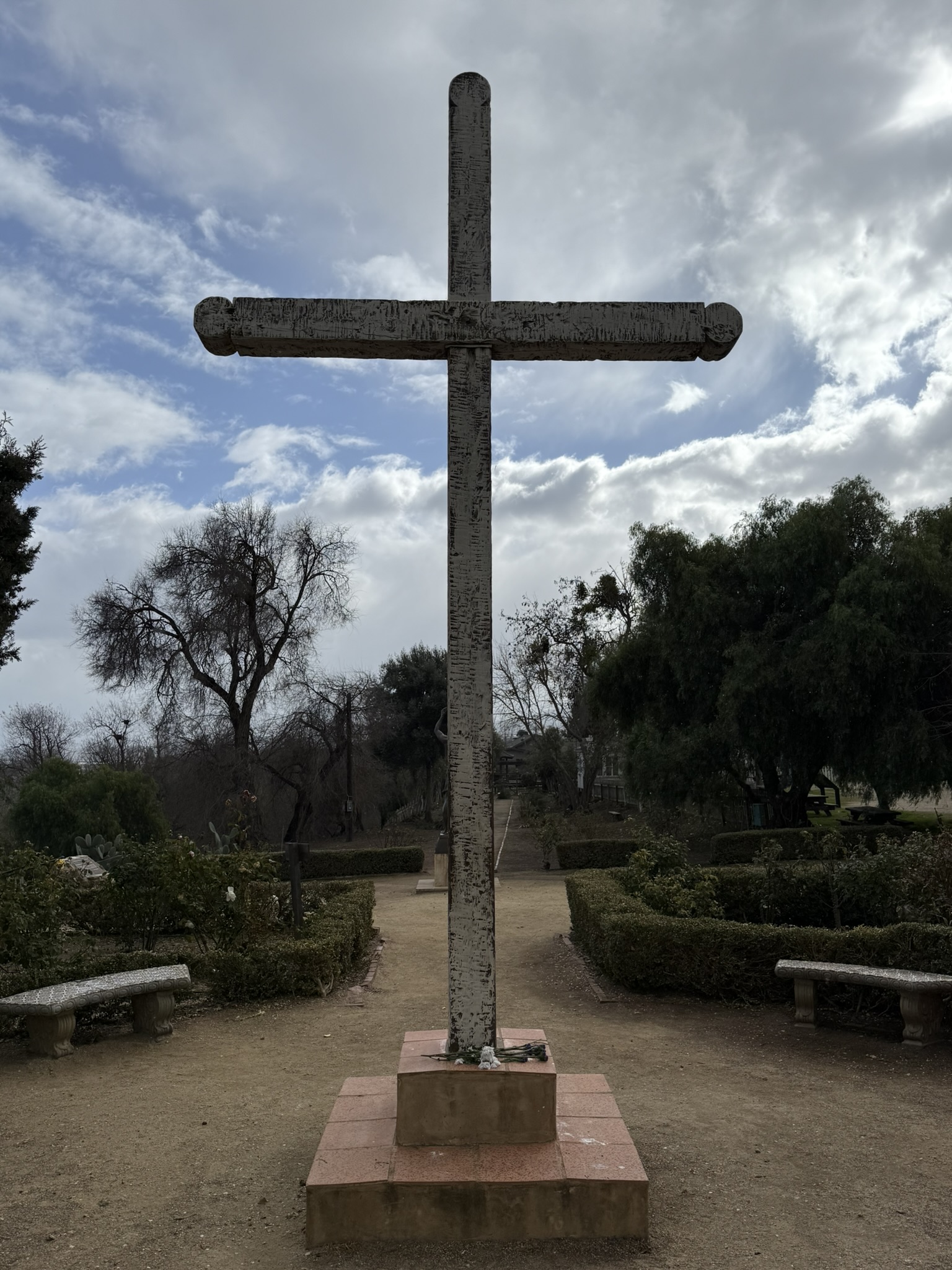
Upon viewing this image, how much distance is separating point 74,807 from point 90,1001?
1546 centimetres

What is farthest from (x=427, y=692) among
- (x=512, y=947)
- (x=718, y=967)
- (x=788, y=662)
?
(x=718, y=967)

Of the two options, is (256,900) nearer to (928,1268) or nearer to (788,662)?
(928,1268)

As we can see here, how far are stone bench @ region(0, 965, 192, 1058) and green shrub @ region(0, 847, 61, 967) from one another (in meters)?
0.41

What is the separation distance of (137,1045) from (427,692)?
3030 cm

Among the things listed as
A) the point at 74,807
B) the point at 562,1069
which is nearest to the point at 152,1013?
the point at 562,1069

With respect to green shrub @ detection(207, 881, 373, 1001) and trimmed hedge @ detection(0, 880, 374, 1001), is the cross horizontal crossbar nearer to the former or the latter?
trimmed hedge @ detection(0, 880, 374, 1001)

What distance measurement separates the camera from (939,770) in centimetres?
1758

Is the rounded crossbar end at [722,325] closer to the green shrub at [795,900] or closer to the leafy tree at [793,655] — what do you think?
the green shrub at [795,900]

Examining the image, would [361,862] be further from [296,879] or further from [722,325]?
[722,325]


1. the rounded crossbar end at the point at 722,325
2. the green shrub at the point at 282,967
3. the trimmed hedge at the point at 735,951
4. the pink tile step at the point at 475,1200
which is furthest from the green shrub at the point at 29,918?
the rounded crossbar end at the point at 722,325

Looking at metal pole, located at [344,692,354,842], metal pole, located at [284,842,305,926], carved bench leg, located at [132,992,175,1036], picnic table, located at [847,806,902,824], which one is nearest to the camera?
carved bench leg, located at [132,992,175,1036]

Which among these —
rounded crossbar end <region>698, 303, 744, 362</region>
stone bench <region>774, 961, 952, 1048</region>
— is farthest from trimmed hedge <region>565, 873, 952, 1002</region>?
rounded crossbar end <region>698, 303, 744, 362</region>

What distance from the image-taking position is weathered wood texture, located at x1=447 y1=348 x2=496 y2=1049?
3.65m

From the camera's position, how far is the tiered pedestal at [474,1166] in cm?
327
